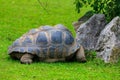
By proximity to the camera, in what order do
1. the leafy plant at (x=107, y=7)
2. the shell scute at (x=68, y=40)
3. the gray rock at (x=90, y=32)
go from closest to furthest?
the shell scute at (x=68, y=40), the gray rock at (x=90, y=32), the leafy plant at (x=107, y=7)

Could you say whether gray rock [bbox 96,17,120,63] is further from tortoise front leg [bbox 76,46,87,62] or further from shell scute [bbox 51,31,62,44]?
shell scute [bbox 51,31,62,44]

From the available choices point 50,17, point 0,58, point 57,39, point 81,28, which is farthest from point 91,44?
point 50,17

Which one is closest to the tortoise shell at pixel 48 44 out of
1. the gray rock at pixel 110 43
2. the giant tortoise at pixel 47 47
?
the giant tortoise at pixel 47 47

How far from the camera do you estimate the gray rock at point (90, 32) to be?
1088 centimetres

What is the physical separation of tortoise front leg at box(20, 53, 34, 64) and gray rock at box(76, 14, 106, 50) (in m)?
1.59

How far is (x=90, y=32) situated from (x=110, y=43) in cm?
100

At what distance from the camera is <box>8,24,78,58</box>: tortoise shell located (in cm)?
989

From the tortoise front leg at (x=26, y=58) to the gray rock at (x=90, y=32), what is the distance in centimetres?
159

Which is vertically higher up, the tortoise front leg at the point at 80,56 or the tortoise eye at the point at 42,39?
the tortoise eye at the point at 42,39

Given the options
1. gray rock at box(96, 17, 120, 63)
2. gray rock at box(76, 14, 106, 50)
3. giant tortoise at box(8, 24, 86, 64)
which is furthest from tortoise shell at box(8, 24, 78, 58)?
gray rock at box(76, 14, 106, 50)

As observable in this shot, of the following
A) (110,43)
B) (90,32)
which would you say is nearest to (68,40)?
(110,43)

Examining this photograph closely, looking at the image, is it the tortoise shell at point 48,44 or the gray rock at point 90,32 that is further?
the gray rock at point 90,32

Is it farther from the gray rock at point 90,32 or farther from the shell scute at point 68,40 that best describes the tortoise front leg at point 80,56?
the gray rock at point 90,32

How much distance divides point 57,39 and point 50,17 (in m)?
7.23
